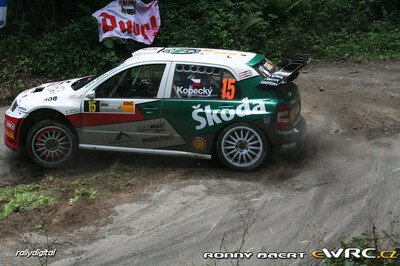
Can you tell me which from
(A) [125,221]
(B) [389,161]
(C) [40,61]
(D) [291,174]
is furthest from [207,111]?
(C) [40,61]

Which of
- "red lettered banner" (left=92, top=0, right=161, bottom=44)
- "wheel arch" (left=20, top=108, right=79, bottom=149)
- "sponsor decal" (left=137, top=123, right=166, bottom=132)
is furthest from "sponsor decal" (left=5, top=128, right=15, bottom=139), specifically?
"red lettered banner" (left=92, top=0, right=161, bottom=44)

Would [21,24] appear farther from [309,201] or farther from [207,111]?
[309,201]

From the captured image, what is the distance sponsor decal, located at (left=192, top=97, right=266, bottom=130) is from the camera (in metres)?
8.02

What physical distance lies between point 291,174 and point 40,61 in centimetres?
Answer: 852

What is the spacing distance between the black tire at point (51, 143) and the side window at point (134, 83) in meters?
0.79

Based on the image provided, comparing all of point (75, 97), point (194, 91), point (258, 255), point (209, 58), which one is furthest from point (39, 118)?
point (258, 255)

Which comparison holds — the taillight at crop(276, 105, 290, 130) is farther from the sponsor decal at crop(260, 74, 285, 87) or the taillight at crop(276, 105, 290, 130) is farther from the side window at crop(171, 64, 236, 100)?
the side window at crop(171, 64, 236, 100)

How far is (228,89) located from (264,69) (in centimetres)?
71

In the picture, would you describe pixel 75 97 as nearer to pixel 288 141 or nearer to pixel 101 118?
pixel 101 118

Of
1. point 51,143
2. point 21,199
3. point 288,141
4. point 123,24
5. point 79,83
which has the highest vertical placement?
point 123,24

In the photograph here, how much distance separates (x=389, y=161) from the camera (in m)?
8.43

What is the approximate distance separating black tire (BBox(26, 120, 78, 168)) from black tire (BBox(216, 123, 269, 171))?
222cm

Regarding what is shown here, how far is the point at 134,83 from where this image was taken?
832cm

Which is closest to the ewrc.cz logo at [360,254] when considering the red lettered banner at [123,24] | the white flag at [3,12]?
the red lettered banner at [123,24]
